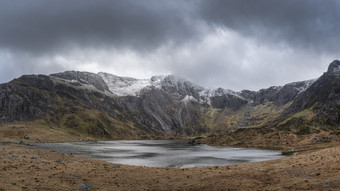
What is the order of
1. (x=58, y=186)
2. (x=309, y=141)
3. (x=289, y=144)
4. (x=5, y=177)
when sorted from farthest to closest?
1. (x=289, y=144)
2. (x=309, y=141)
3. (x=5, y=177)
4. (x=58, y=186)

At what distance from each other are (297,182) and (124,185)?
75.4 ft

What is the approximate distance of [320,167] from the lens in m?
34.4

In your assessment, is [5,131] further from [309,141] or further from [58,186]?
[309,141]

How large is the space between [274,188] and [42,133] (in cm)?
20804

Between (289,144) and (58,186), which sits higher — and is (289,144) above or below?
below

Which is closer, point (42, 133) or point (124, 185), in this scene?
point (124, 185)

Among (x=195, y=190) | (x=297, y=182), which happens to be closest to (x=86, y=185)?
(x=195, y=190)

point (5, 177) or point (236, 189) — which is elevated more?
point (5, 177)

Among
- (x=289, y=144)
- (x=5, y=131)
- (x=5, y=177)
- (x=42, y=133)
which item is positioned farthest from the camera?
(x=42, y=133)

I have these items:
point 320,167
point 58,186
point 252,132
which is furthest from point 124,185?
point 252,132

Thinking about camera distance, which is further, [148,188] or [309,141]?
[309,141]

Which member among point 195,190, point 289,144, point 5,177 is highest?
point 5,177

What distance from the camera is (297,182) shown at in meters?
27.1

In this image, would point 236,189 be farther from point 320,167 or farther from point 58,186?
point 58,186
